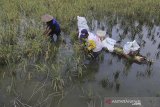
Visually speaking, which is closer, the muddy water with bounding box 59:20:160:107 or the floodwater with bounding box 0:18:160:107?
the floodwater with bounding box 0:18:160:107

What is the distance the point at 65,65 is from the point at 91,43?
0.77m

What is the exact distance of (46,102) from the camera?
5.36 meters

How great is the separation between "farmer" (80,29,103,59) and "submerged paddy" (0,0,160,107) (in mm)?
205

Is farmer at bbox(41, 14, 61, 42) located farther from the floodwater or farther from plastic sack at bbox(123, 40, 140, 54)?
plastic sack at bbox(123, 40, 140, 54)

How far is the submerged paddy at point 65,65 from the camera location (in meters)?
5.62

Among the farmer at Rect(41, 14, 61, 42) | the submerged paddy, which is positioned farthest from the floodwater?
the farmer at Rect(41, 14, 61, 42)

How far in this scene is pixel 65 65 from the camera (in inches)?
255

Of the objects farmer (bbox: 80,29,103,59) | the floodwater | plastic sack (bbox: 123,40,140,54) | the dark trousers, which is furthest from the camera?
the dark trousers

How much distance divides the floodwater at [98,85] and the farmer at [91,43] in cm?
23

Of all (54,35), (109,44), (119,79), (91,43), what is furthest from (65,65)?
(54,35)

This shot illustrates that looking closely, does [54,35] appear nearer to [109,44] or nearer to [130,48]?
[109,44]

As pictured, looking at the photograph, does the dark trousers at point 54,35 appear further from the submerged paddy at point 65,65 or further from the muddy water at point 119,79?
the muddy water at point 119,79

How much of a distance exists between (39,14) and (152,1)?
4574 mm

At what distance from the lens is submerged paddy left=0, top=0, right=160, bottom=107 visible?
562cm
